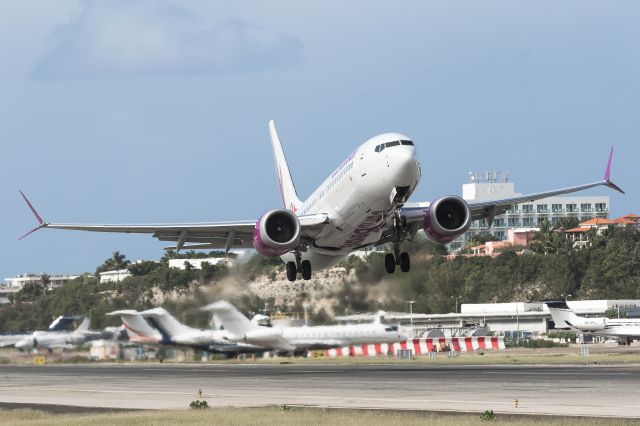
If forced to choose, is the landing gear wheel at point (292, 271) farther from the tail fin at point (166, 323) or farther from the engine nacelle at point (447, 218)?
the tail fin at point (166, 323)

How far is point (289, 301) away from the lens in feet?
281

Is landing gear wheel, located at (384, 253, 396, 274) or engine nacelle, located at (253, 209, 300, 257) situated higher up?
engine nacelle, located at (253, 209, 300, 257)

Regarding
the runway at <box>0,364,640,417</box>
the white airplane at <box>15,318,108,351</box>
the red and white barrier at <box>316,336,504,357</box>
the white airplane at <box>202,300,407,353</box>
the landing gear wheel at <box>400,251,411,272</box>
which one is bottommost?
the runway at <box>0,364,640,417</box>

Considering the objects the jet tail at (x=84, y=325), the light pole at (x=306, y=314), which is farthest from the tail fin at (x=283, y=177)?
the jet tail at (x=84, y=325)

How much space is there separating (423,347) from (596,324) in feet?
107

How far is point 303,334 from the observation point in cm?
8931

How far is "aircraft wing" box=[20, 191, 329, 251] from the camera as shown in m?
57.6

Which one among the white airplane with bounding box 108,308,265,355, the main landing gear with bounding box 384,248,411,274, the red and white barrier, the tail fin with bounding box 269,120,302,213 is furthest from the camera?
the red and white barrier

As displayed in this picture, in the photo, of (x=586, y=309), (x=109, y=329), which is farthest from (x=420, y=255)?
(x=586, y=309)

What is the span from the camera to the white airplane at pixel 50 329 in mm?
102875

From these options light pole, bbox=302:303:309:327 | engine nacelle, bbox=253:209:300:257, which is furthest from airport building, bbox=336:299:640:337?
engine nacelle, bbox=253:209:300:257

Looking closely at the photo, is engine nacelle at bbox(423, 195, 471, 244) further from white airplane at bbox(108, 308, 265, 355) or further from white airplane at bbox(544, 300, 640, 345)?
white airplane at bbox(544, 300, 640, 345)

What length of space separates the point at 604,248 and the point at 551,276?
2022 centimetres

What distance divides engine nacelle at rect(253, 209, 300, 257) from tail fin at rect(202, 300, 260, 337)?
75.8 ft
